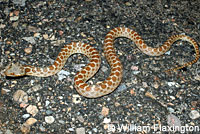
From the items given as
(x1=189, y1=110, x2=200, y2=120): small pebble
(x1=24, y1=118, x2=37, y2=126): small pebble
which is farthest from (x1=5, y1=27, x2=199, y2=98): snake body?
(x1=189, y1=110, x2=200, y2=120): small pebble

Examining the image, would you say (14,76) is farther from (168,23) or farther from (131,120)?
(168,23)

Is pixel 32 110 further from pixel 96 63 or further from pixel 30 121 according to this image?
pixel 96 63

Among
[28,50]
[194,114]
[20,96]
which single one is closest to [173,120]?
[194,114]

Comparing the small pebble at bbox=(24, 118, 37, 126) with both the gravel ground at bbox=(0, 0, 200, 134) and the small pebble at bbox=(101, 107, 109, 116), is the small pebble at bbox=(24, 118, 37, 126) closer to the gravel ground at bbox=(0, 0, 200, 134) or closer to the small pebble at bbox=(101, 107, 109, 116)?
the gravel ground at bbox=(0, 0, 200, 134)

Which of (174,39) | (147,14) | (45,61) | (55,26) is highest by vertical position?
(147,14)

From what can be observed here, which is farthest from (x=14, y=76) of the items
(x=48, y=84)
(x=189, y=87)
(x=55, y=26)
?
(x=189, y=87)

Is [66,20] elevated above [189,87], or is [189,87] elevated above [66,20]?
[66,20]
